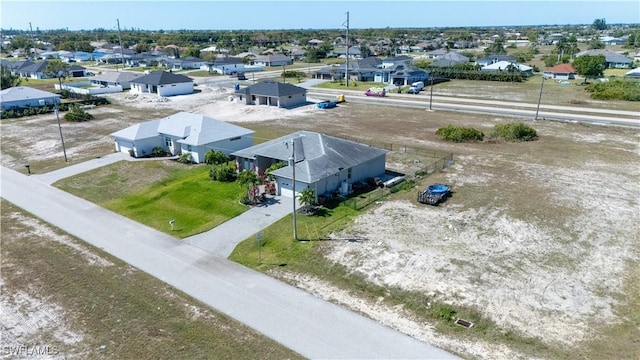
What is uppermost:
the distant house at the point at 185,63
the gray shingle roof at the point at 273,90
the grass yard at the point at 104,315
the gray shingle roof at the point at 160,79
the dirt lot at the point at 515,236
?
the distant house at the point at 185,63

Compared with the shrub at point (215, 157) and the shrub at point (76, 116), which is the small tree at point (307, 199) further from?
the shrub at point (76, 116)

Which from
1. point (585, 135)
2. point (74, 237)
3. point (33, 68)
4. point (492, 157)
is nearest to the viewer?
point (74, 237)

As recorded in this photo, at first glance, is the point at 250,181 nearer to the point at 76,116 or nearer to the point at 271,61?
the point at 76,116

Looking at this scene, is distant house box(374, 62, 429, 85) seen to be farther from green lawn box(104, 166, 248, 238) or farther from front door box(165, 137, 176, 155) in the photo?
green lawn box(104, 166, 248, 238)

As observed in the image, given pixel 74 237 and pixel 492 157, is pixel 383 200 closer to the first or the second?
pixel 492 157

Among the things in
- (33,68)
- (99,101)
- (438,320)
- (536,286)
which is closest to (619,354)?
(536,286)

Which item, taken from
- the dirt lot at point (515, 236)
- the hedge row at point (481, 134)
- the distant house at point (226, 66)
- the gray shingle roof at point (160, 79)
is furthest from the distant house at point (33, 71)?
the hedge row at point (481, 134)
